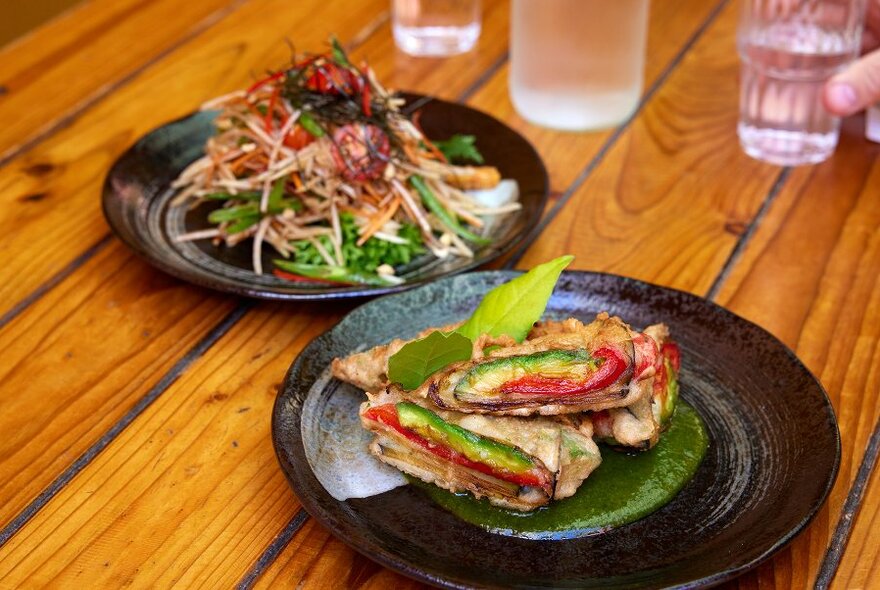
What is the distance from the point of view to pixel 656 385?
62.1 inches

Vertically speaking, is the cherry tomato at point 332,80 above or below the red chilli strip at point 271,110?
above

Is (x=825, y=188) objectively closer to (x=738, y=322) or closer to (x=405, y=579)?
(x=738, y=322)

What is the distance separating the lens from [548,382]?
145 cm

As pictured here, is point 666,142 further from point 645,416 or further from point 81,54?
point 81,54

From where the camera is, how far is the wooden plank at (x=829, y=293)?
1524mm

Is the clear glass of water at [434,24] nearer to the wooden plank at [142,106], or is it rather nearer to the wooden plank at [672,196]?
the wooden plank at [142,106]

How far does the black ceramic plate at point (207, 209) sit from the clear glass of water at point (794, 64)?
1.91 feet

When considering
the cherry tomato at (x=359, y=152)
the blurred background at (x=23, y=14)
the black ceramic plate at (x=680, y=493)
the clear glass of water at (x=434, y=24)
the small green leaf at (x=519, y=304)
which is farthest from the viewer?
the blurred background at (x=23, y=14)

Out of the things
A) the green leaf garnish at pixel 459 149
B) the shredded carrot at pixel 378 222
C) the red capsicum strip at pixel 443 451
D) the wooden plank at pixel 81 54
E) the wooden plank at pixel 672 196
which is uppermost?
the red capsicum strip at pixel 443 451

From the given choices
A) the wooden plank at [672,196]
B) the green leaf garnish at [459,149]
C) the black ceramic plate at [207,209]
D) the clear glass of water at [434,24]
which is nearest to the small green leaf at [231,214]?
the black ceramic plate at [207,209]

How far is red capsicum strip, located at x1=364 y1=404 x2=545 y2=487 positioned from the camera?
1.43 meters

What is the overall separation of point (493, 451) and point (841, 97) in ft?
4.78

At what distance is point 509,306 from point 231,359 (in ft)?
1.85

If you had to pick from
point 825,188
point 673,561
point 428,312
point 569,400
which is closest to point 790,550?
point 673,561
